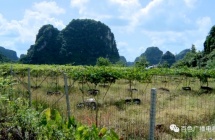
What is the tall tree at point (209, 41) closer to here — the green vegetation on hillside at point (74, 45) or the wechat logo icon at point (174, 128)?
the green vegetation on hillside at point (74, 45)

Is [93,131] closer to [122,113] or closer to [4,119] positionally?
[4,119]

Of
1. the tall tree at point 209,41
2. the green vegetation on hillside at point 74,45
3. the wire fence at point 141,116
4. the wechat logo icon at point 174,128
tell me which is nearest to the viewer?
the wire fence at point 141,116

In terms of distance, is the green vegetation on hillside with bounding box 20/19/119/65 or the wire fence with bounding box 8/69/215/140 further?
→ the green vegetation on hillside with bounding box 20/19/119/65

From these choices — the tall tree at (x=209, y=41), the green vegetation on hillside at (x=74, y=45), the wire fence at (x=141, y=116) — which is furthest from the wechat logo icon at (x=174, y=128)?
the green vegetation on hillside at (x=74, y=45)

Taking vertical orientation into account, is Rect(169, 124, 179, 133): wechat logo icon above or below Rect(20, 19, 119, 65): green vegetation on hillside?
below

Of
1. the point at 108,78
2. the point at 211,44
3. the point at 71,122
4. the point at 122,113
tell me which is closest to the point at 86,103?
the point at 122,113

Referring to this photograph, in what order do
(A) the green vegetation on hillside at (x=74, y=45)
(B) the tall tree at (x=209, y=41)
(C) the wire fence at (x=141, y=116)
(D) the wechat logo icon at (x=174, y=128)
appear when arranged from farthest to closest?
(A) the green vegetation on hillside at (x=74, y=45)
(B) the tall tree at (x=209, y=41)
(D) the wechat logo icon at (x=174, y=128)
(C) the wire fence at (x=141, y=116)

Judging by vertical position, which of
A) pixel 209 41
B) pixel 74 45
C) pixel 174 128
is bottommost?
pixel 174 128

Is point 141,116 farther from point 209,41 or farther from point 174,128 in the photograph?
point 209,41

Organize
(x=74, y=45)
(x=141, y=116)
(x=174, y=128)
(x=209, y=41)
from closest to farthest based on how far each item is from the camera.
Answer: (x=174, y=128)
(x=141, y=116)
(x=209, y=41)
(x=74, y=45)

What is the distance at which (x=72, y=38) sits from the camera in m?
74.8

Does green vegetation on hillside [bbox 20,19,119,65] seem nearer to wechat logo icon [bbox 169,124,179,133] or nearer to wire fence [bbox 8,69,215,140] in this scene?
wire fence [bbox 8,69,215,140]

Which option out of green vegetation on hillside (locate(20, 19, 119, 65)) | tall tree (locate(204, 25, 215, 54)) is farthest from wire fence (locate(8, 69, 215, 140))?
green vegetation on hillside (locate(20, 19, 119, 65))

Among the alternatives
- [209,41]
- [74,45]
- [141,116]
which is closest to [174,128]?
[141,116]
